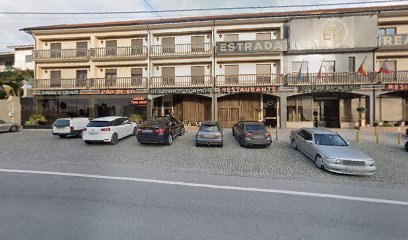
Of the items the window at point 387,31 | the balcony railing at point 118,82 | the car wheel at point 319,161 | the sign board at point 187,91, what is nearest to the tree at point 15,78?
the balcony railing at point 118,82

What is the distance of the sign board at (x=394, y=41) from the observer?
57.6 feet

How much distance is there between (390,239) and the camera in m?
3.48

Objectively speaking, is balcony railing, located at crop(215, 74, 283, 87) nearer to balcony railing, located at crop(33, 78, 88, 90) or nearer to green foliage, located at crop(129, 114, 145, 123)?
green foliage, located at crop(129, 114, 145, 123)

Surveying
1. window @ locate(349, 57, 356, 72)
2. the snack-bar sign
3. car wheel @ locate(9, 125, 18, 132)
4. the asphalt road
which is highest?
window @ locate(349, 57, 356, 72)

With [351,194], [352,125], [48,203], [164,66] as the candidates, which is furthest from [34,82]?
[352,125]

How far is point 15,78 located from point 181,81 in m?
18.3

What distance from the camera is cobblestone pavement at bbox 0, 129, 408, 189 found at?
7.32 meters

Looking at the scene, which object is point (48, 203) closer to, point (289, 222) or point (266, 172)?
point (289, 222)

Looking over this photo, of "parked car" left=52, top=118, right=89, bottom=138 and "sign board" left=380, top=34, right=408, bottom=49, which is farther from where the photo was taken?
"sign board" left=380, top=34, right=408, bottom=49

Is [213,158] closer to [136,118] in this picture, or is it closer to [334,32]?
[136,118]

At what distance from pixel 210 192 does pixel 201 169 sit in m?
2.27

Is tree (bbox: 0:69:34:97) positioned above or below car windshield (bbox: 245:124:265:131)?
above

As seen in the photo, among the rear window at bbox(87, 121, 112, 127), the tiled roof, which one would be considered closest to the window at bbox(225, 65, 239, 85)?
the tiled roof

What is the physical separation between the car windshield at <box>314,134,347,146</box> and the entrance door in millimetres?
12484
